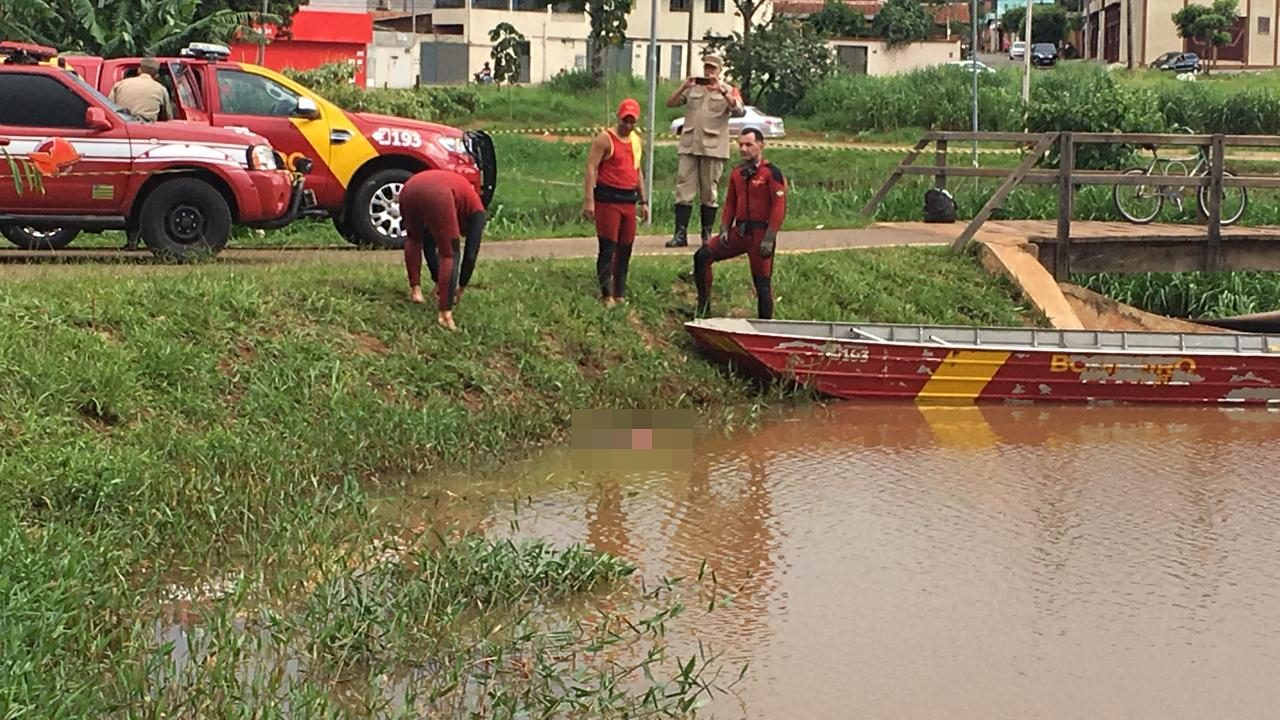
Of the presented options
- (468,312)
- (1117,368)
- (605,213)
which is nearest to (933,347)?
(1117,368)

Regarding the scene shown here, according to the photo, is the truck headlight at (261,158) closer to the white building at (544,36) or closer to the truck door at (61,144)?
the truck door at (61,144)

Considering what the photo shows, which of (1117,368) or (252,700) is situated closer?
(252,700)

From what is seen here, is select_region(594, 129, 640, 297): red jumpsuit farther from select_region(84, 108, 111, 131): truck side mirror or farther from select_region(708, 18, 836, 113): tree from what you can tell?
select_region(708, 18, 836, 113): tree

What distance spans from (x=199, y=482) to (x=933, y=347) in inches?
270

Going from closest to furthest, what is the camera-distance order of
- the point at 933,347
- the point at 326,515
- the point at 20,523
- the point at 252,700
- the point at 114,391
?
the point at 252,700 < the point at 20,523 < the point at 326,515 < the point at 114,391 < the point at 933,347

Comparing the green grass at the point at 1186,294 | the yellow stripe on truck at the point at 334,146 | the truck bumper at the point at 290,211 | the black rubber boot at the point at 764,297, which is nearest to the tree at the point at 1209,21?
the green grass at the point at 1186,294

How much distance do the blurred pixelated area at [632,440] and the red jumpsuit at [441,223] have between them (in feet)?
4.40

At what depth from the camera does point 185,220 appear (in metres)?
15.0

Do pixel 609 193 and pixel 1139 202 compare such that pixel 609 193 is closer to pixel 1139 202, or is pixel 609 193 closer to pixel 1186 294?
pixel 1186 294

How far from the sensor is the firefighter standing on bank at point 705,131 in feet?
54.5

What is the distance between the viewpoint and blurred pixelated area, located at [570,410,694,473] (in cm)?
1220

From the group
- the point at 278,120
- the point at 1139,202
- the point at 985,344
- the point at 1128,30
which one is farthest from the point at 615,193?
the point at 1128,30

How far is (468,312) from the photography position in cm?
1361

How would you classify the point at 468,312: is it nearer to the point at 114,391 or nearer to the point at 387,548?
the point at 114,391
